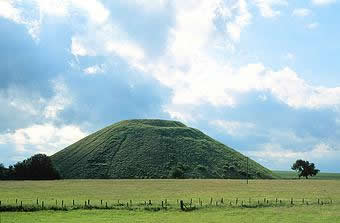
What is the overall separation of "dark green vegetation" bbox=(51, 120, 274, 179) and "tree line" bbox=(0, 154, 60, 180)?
1159cm

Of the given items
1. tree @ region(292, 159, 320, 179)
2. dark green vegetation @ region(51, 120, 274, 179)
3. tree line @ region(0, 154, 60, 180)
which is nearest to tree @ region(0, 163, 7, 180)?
tree line @ region(0, 154, 60, 180)

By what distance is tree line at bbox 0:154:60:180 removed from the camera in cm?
14750

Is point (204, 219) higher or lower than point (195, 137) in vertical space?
lower

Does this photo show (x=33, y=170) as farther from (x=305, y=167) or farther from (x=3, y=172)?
(x=305, y=167)

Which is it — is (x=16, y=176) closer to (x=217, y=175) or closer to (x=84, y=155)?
(x=84, y=155)

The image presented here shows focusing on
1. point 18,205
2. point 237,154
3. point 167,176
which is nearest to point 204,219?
point 18,205

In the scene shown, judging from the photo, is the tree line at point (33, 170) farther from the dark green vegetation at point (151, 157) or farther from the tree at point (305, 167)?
the tree at point (305, 167)

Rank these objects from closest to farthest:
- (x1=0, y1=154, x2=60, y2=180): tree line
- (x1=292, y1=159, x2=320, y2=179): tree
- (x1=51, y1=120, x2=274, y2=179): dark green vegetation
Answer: (x1=0, y1=154, x2=60, y2=180): tree line
(x1=51, y1=120, x2=274, y2=179): dark green vegetation
(x1=292, y1=159, x2=320, y2=179): tree

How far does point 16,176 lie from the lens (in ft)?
494

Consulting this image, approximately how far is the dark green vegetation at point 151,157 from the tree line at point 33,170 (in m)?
11.6

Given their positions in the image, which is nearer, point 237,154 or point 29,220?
point 29,220

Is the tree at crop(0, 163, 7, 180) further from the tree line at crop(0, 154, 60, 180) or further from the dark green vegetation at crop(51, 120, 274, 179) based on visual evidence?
the dark green vegetation at crop(51, 120, 274, 179)

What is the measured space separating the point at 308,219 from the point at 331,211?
8.32 meters

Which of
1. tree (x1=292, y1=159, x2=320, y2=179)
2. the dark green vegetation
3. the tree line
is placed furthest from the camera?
tree (x1=292, y1=159, x2=320, y2=179)
